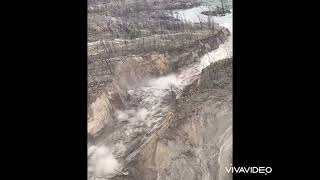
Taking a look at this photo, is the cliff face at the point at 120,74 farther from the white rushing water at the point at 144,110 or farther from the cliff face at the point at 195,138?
the cliff face at the point at 195,138

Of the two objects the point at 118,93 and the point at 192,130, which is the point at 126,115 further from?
the point at 192,130

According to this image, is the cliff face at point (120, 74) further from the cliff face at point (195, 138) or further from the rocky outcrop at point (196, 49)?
the cliff face at point (195, 138)

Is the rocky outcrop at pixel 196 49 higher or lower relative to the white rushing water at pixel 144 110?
higher

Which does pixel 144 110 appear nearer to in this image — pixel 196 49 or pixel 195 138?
pixel 195 138

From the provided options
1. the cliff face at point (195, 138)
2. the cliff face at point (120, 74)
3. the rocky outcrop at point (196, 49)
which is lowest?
the cliff face at point (195, 138)

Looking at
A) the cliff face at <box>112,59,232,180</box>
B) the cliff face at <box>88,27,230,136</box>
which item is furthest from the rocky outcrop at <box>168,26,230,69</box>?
the cliff face at <box>112,59,232,180</box>

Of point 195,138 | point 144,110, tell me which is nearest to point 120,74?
point 144,110

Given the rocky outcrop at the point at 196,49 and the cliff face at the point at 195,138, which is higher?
the rocky outcrop at the point at 196,49

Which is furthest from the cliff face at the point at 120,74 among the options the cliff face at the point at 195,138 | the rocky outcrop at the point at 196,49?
the cliff face at the point at 195,138
